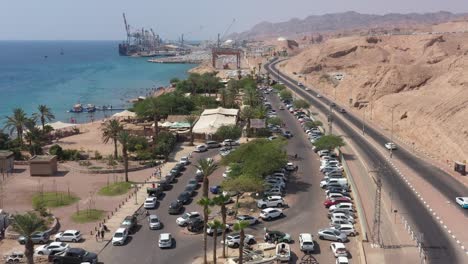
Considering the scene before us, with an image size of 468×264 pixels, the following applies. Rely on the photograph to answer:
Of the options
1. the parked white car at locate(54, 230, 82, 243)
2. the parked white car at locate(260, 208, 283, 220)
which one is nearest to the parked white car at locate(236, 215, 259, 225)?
the parked white car at locate(260, 208, 283, 220)

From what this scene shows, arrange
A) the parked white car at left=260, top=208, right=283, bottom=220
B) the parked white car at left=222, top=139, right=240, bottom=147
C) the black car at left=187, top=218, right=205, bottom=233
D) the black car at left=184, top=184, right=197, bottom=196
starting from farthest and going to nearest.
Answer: the parked white car at left=222, top=139, right=240, bottom=147 < the black car at left=184, top=184, right=197, bottom=196 < the parked white car at left=260, top=208, right=283, bottom=220 < the black car at left=187, top=218, right=205, bottom=233

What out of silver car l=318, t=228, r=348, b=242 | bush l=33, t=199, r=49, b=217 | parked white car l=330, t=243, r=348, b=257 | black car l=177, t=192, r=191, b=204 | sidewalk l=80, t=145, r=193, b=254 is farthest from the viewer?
black car l=177, t=192, r=191, b=204

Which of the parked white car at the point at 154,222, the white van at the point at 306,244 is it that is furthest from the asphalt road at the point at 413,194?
the parked white car at the point at 154,222

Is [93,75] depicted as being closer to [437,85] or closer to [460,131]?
[437,85]

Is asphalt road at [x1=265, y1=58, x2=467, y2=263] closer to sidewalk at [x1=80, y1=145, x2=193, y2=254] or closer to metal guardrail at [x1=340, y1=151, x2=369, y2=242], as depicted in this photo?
metal guardrail at [x1=340, y1=151, x2=369, y2=242]

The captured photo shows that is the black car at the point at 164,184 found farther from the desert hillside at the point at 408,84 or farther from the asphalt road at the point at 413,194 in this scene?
the desert hillside at the point at 408,84

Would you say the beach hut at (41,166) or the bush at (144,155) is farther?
the bush at (144,155)
